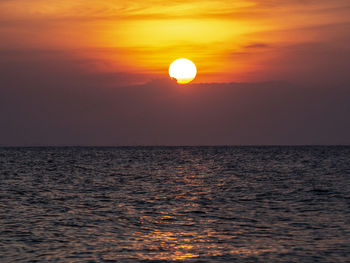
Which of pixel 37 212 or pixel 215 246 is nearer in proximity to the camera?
pixel 215 246

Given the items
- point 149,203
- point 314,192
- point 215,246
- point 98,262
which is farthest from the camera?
point 314,192

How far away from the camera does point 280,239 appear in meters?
23.0

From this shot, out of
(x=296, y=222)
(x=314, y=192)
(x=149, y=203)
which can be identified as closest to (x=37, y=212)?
(x=149, y=203)

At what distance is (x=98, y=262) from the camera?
62.1 feet

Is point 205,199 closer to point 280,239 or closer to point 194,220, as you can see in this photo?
point 194,220

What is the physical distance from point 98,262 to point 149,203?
18.0 m

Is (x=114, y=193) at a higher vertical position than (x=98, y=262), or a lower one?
higher

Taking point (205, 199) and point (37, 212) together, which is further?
point (205, 199)

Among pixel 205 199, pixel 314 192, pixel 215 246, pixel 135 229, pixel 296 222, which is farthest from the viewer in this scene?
pixel 314 192

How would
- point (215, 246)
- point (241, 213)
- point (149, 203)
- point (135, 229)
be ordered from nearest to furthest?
→ point (215, 246) → point (135, 229) → point (241, 213) → point (149, 203)

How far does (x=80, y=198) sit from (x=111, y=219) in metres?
12.3

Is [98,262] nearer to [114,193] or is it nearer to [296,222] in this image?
[296,222]

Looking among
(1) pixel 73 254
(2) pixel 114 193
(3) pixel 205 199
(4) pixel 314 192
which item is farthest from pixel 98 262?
(4) pixel 314 192

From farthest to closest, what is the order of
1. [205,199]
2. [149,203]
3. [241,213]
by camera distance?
[205,199]
[149,203]
[241,213]
